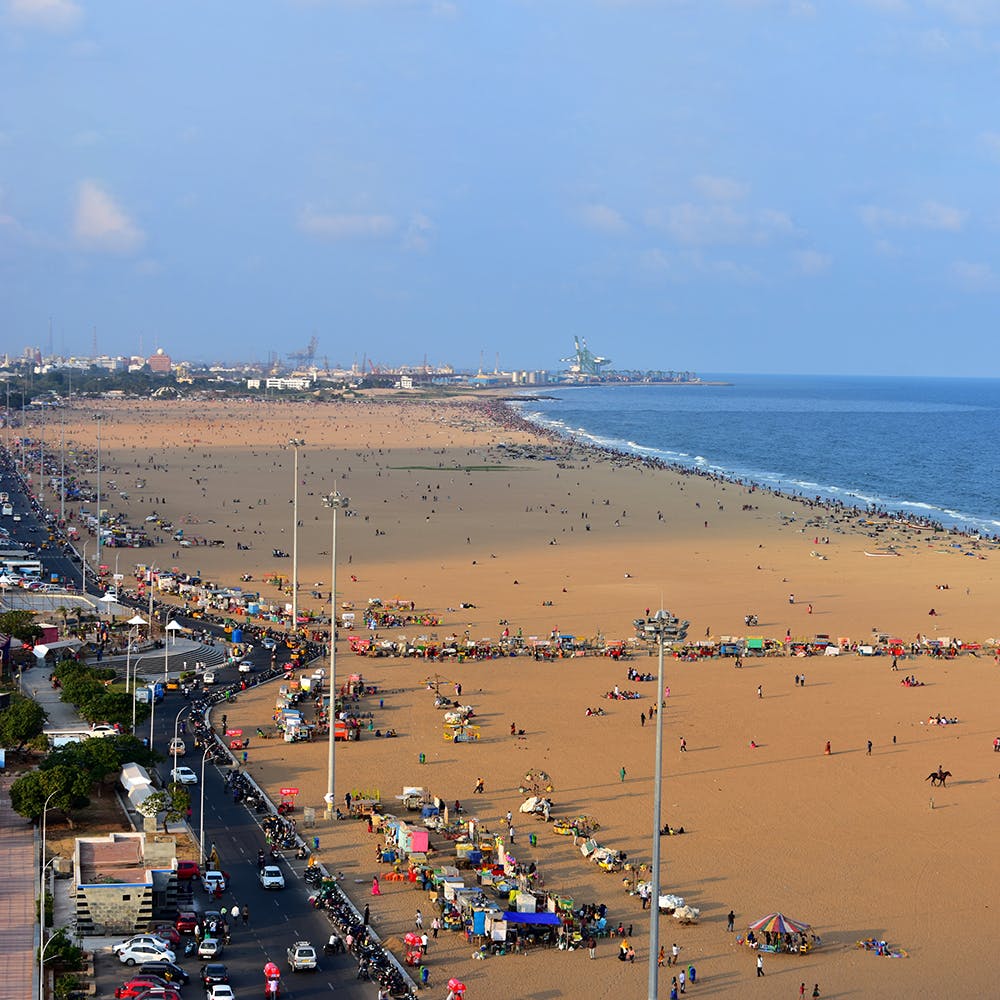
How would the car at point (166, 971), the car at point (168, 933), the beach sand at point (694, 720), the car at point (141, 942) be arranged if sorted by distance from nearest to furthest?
1. the car at point (166, 971)
2. the car at point (141, 942)
3. the car at point (168, 933)
4. the beach sand at point (694, 720)

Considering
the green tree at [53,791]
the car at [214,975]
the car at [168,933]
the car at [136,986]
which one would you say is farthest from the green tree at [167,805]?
the car at [136,986]

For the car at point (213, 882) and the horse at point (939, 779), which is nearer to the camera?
the car at point (213, 882)

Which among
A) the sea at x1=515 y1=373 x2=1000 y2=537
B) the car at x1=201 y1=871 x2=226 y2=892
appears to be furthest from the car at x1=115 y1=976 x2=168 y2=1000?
the sea at x1=515 y1=373 x2=1000 y2=537

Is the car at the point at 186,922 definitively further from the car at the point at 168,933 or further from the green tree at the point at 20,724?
the green tree at the point at 20,724

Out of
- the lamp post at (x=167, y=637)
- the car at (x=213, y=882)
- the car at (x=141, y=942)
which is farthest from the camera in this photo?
the lamp post at (x=167, y=637)

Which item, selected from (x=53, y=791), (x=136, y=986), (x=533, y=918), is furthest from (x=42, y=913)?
(x=533, y=918)

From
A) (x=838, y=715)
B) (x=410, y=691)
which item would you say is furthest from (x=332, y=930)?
(x=838, y=715)
